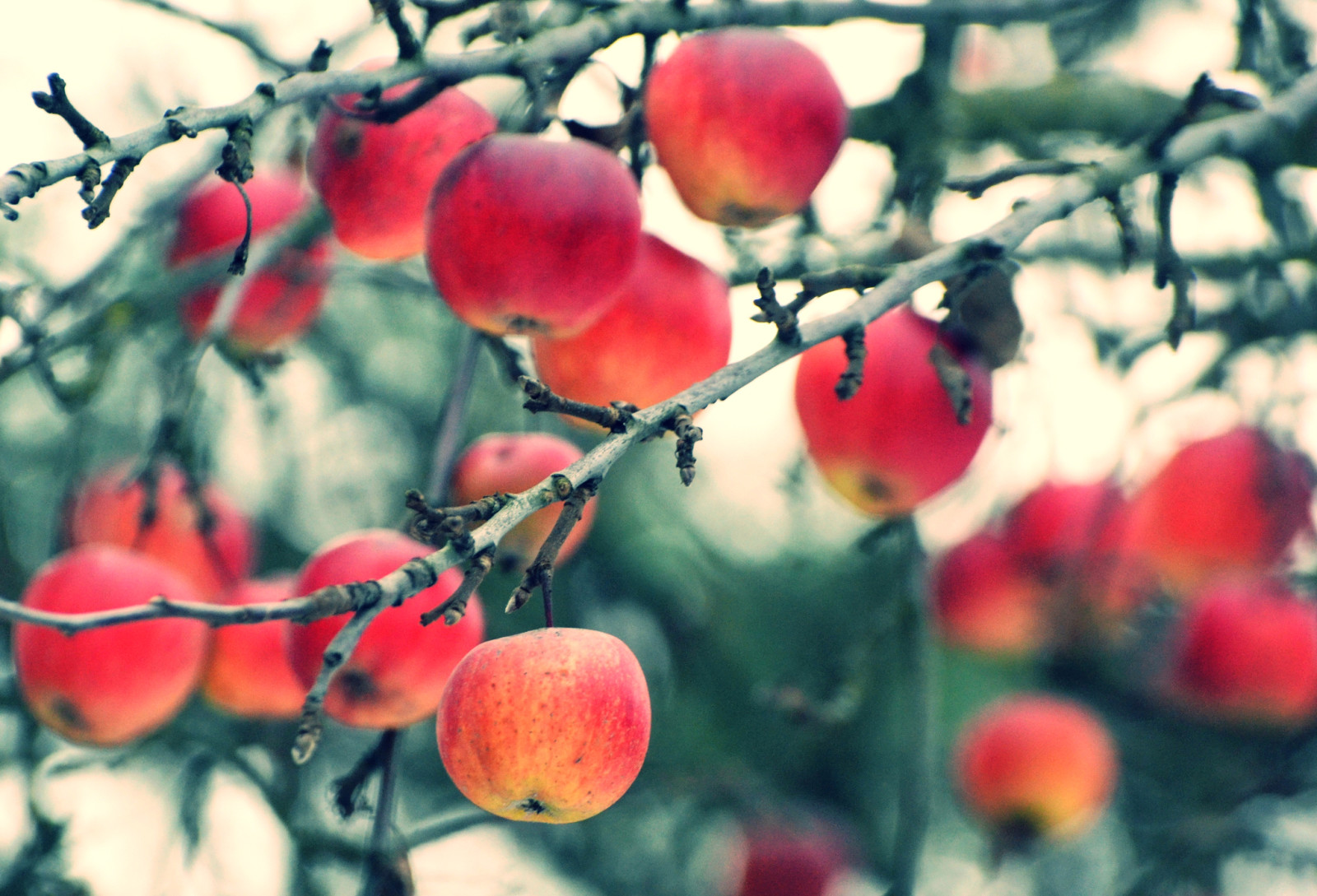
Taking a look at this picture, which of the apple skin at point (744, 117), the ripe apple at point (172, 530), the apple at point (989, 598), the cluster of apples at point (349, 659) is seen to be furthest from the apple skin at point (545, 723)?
the apple at point (989, 598)

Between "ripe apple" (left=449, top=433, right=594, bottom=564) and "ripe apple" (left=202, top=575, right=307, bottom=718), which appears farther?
"ripe apple" (left=202, top=575, right=307, bottom=718)

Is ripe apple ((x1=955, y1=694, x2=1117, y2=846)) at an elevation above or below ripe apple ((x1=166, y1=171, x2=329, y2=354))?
below

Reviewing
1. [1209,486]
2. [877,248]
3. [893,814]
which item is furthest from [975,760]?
[877,248]

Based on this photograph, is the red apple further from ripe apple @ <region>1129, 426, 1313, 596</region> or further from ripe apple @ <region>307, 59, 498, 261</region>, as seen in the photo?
ripe apple @ <region>307, 59, 498, 261</region>

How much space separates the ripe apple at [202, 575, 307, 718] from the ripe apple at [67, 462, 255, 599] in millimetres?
96

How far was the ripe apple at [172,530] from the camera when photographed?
1.92 m

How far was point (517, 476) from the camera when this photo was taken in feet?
5.19

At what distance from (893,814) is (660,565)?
1.04m

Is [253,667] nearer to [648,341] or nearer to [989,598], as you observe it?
[648,341]

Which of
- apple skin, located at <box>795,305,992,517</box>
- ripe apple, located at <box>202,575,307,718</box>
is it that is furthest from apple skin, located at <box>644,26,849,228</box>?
ripe apple, located at <box>202,575,307,718</box>

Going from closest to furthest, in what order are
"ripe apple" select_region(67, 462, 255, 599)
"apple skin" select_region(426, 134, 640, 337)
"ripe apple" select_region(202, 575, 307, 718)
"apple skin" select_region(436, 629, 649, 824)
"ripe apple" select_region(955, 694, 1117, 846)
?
"apple skin" select_region(436, 629, 649, 824) < "apple skin" select_region(426, 134, 640, 337) < "ripe apple" select_region(202, 575, 307, 718) < "ripe apple" select_region(67, 462, 255, 599) < "ripe apple" select_region(955, 694, 1117, 846)

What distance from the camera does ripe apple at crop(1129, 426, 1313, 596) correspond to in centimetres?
213

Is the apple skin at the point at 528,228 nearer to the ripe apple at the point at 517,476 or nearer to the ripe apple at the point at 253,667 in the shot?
the ripe apple at the point at 517,476

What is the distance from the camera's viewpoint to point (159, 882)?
2078 millimetres
